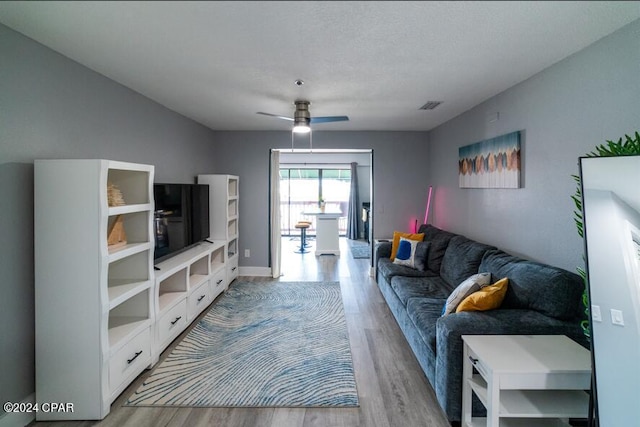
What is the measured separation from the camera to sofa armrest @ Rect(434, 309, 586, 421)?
6.85ft

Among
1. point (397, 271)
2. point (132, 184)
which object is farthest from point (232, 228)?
point (397, 271)

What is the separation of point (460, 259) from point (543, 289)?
4.00 feet

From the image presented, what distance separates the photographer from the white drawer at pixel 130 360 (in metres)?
2.30

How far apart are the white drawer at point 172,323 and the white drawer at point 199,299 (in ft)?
0.51

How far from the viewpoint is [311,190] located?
10289 mm

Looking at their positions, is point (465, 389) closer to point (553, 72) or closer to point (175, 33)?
point (553, 72)

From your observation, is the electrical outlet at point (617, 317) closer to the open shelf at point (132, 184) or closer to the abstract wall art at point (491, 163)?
the abstract wall art at point (491, 163)

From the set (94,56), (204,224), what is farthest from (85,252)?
(204,224)

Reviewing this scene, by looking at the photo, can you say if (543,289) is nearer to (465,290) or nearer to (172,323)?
(465,290)

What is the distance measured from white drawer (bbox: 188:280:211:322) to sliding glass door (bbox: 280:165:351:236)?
615 cm

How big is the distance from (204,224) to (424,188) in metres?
3.58

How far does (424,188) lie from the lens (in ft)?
18.4

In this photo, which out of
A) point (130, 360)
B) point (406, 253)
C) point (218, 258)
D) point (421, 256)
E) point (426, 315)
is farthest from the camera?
point (218, 258)

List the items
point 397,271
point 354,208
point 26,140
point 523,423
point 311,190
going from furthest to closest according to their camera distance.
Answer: point 311,190, point 354,208, point 397,271, point 26,140, point 523,423
